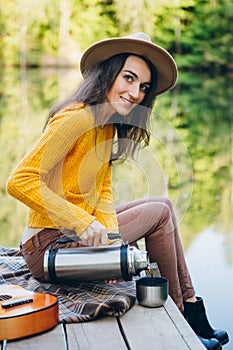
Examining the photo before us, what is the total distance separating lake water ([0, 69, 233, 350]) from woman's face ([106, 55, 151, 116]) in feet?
1.49

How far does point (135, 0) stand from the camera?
23094mm

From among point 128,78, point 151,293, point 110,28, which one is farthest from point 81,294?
point 110,28

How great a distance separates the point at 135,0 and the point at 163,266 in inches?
848

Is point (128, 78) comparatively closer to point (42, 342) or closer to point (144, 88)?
point (144, 88)

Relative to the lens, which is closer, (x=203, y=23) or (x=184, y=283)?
(x=184, y=283)

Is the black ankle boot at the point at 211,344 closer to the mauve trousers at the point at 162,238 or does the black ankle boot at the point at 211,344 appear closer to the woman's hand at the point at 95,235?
the mauve trousers at the point at 162,238

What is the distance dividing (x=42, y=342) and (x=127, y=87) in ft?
3.07

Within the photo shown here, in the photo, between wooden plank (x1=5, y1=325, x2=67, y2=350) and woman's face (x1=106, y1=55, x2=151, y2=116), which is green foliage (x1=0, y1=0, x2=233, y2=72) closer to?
woman's face (x1=106, y1=55, x2=151, y2=116)

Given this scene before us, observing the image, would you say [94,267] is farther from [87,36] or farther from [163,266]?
[87,36]

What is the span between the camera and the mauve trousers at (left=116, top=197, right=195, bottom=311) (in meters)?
2.41

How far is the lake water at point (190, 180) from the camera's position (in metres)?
3.36

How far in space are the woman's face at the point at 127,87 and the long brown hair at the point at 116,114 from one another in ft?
0.06

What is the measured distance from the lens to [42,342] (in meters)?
1.81

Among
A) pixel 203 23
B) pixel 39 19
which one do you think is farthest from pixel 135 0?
pixel 203 23
